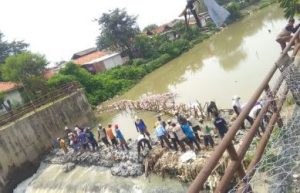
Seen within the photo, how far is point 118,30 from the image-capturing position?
54531 millimetres

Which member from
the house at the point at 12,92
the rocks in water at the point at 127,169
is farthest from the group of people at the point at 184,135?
the house at the point at 12,92

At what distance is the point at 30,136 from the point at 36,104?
122 inches

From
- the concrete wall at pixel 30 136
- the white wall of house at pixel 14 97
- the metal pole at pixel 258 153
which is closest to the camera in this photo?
the metal pole at pixel 258 153

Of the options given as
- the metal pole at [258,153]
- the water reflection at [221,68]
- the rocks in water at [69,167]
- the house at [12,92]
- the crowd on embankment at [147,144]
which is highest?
the house at [12,92]

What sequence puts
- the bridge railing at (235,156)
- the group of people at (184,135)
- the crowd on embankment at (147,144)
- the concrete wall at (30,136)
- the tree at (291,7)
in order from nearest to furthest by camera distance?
the bridge railing at (235,156)
the group of people at (184,135)
the crowd on embankment at (147,144)
the concrete wall at (30,136)
the tree at (291,7)

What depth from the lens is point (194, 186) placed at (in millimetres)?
2303

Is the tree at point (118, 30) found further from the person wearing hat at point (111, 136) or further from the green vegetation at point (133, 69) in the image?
the person wearing hat at point (111, 136)

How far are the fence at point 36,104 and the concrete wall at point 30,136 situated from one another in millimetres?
419

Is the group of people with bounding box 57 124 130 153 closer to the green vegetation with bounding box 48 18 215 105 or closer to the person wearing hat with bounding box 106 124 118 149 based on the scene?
the person wearing hat with bounding box 106 124 118 149

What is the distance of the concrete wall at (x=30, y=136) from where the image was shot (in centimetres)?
2091

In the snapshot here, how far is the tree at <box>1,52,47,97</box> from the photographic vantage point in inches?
1357

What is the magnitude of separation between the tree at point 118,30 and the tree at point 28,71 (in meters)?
19.1

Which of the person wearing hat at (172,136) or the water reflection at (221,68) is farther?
the water reflection at (221,68)

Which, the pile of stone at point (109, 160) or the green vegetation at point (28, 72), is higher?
the green vegetation at point (28, 72)
